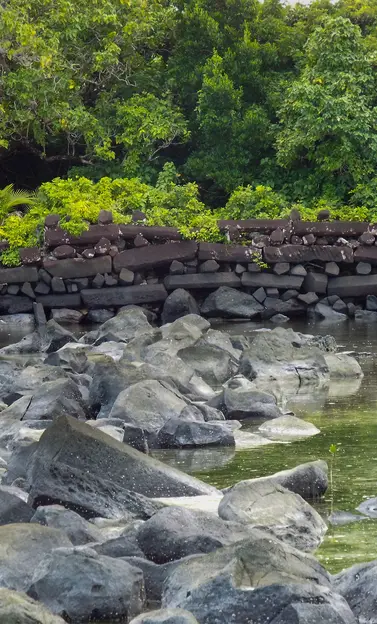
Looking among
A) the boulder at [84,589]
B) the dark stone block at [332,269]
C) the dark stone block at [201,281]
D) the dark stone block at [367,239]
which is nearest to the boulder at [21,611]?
the boulder at [84,589]

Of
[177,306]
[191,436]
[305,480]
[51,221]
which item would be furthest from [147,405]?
[51,221]

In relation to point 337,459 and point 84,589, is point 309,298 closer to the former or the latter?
point 337,459

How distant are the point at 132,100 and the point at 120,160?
5.35ft

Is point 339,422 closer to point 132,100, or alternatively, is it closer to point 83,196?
point 83,196

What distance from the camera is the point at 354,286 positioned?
2203 cm

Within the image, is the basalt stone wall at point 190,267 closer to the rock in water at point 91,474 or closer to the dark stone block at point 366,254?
the dark stone block at point 366,254

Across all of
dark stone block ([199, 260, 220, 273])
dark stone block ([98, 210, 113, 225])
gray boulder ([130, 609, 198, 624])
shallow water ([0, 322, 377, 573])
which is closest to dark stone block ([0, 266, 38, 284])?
dark stone block ([98, 210, 113, 225])

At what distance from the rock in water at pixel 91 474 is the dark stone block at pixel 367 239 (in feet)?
49.7

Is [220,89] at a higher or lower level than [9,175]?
higher

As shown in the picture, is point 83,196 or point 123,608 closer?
point 123,608

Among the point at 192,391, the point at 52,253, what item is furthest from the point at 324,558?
the point at 52,253

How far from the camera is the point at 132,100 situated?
26203mm

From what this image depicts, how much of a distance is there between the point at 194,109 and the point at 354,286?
6596 millimetres

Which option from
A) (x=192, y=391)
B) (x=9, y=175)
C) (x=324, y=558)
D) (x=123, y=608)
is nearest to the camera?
(x=123, y=608)
